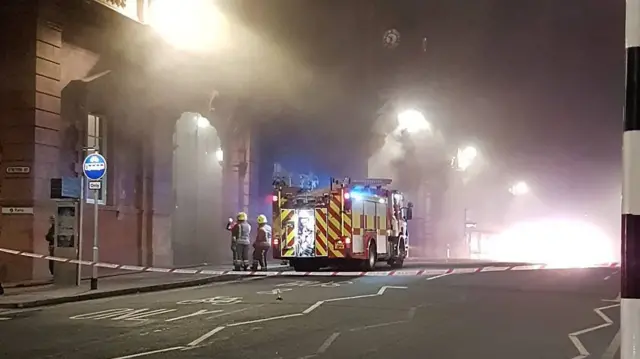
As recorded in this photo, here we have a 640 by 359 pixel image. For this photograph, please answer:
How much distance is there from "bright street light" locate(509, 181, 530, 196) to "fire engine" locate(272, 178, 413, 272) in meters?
46.5

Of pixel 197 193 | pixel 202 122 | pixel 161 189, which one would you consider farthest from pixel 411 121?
pixel 161 189

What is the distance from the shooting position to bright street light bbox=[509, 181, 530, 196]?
69.2m

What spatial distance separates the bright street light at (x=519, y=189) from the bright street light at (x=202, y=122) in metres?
45.1

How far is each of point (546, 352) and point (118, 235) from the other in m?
15.3

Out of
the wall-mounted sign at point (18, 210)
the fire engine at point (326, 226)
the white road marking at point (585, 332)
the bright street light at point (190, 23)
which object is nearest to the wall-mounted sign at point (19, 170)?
the wall-mounted sign at point (18, 210)

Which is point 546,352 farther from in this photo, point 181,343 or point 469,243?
point 469,243

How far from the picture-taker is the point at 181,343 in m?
9.56

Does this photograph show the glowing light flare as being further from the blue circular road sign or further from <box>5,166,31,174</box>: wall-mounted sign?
the blue circular road sign

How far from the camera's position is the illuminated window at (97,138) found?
21172 millimetres

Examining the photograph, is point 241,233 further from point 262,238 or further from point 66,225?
point 66,225

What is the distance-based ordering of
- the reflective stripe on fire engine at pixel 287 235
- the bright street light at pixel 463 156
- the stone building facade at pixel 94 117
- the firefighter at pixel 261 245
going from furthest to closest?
the bright street light at pixel 463 156, the reflective stripe on fire engine at pixel 287 235, the firefighter at pixel 261 245, the stone building facade at pixel 94 117

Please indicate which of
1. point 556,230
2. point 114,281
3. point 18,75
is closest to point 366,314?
point 114,281

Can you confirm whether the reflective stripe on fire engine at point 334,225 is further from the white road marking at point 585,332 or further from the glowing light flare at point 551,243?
the glowing light flare at point 551,243

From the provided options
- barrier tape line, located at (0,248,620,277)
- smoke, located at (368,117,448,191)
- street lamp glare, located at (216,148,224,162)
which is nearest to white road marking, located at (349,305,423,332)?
barrier tape line, located at (0,248,620,277)
